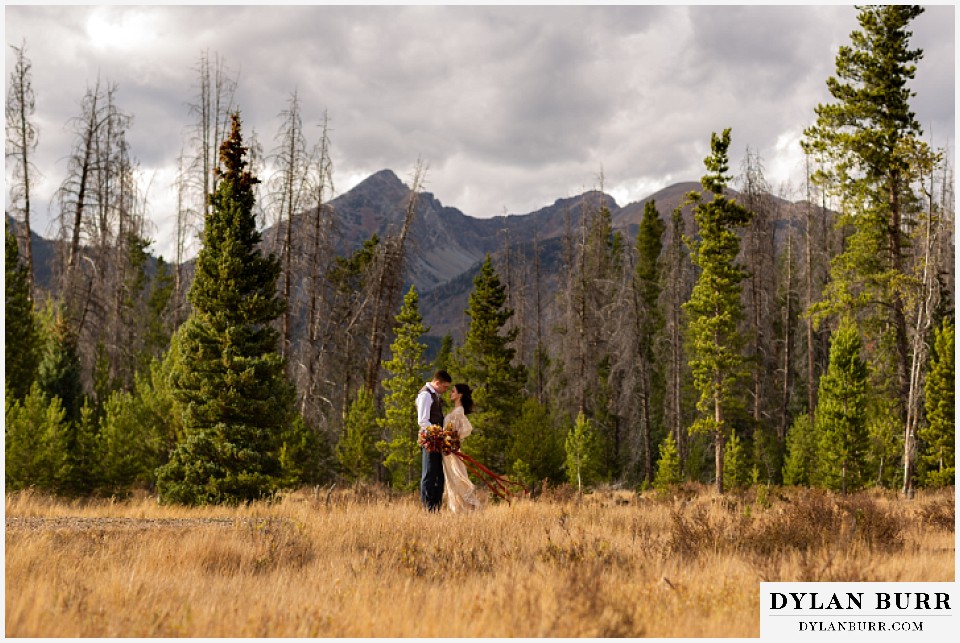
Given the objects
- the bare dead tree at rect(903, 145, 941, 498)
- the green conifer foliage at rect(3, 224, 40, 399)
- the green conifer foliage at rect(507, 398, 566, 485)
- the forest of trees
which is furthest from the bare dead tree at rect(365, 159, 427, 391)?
the bare dead tree at rect(903, 145, 941, 498)

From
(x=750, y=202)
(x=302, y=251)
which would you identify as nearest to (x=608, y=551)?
(x=302, y=251)

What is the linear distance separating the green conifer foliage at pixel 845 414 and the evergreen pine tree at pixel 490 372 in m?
13.0

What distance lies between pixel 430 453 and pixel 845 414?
2424cm

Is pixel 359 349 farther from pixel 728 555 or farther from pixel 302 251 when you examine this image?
pixel 728 555

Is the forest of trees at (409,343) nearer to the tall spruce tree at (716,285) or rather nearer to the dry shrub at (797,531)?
the tall spruce tree at (716,285)

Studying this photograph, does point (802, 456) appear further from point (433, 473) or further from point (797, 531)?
point (433, 473)

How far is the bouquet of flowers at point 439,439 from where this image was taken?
386 inches

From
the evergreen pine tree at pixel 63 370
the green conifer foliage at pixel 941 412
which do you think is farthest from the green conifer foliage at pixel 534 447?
the evergreen pine tree at pixel 63 370

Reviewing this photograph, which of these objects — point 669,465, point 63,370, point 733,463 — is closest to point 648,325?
point 733,463

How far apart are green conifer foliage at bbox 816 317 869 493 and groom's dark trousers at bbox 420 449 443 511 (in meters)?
22.9

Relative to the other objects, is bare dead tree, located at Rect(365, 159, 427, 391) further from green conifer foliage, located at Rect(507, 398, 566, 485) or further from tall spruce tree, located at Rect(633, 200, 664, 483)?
tall spruce tree, located at Rect(633, 200, 664, 483)

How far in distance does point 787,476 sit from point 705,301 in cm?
1139

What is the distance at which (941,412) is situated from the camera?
25.4 metres

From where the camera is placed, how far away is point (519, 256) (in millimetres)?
50344
